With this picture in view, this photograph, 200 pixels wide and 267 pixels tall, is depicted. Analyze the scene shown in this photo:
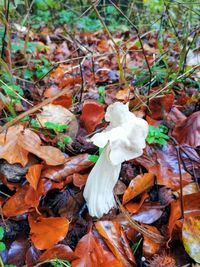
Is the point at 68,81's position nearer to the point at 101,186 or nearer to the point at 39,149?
the point at 39,149

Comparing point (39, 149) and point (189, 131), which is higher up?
point (39, 149)

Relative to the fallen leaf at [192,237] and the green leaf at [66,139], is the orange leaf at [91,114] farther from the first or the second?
the fallen leaf at [192,237]

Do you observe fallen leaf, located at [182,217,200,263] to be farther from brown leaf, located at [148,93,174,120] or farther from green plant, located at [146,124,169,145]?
brown leaf, located at [148,93,174,120]

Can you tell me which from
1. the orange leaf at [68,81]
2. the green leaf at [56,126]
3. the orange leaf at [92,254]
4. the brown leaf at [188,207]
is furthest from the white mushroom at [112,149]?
the orange leaf at [68,81]

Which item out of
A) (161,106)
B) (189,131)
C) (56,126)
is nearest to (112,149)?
(56,126)

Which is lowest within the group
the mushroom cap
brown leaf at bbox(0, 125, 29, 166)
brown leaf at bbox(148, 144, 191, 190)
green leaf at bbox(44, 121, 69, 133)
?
brown leaf at bbox(148, 144, 191, 190)

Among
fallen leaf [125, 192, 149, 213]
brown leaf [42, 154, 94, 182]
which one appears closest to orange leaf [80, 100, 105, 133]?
brown leaf [42, 154, 94, 182]
